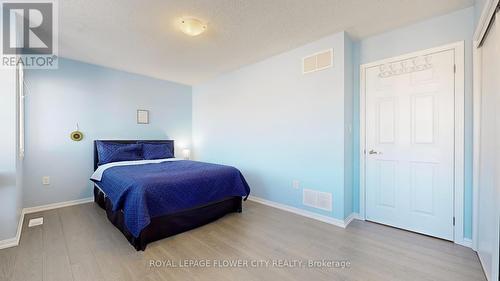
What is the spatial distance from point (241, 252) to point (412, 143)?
7.44 feet

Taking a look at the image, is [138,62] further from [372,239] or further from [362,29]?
[372,239]

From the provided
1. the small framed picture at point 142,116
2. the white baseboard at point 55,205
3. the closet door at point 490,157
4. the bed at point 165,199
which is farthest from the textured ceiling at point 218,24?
the white baseboard at point 55,205

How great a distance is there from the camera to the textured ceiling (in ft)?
6.91

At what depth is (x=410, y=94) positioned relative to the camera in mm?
2477

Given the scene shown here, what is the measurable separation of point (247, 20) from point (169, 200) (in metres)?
2.15

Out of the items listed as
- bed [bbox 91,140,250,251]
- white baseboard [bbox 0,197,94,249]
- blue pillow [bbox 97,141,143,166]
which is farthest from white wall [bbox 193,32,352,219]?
white baseboard [bbox 0,197,94,249]

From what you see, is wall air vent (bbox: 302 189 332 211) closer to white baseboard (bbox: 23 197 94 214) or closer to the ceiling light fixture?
the ceiling light fixture

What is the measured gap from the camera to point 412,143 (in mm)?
2471

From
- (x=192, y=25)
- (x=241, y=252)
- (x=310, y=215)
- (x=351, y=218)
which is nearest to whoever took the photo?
(x=241, y=252)

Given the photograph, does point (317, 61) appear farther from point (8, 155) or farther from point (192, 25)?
point (8, 155)

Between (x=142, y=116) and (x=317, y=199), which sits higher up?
(x=142, y=116)

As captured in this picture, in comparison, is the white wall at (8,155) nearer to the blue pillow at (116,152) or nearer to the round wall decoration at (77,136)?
the blue pillow at (116,152)

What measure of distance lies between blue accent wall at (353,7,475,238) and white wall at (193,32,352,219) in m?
0.39

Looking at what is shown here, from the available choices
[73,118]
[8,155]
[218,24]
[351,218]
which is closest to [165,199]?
[8,155]
